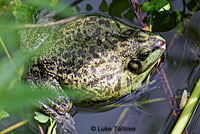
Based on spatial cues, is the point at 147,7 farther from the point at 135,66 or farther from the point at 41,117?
the point at 41,117

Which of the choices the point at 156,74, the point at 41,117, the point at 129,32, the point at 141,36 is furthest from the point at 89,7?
the point at 41,117

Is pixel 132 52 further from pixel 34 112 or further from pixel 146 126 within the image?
pixel 34 112

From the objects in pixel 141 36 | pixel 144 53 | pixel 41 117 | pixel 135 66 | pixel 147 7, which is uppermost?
pixel 147 7

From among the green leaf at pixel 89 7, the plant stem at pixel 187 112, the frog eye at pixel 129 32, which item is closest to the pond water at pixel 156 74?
the green leaf at pixel 89 7

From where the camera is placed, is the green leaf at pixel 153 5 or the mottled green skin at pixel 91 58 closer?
the mottled green skin at pixel 91 58

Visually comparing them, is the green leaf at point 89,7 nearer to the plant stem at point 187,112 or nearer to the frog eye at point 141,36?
the frog eye at point 141,36

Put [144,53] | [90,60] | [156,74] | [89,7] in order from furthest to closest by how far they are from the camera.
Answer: [89,7], [156,74], [144,53], [90,60]
